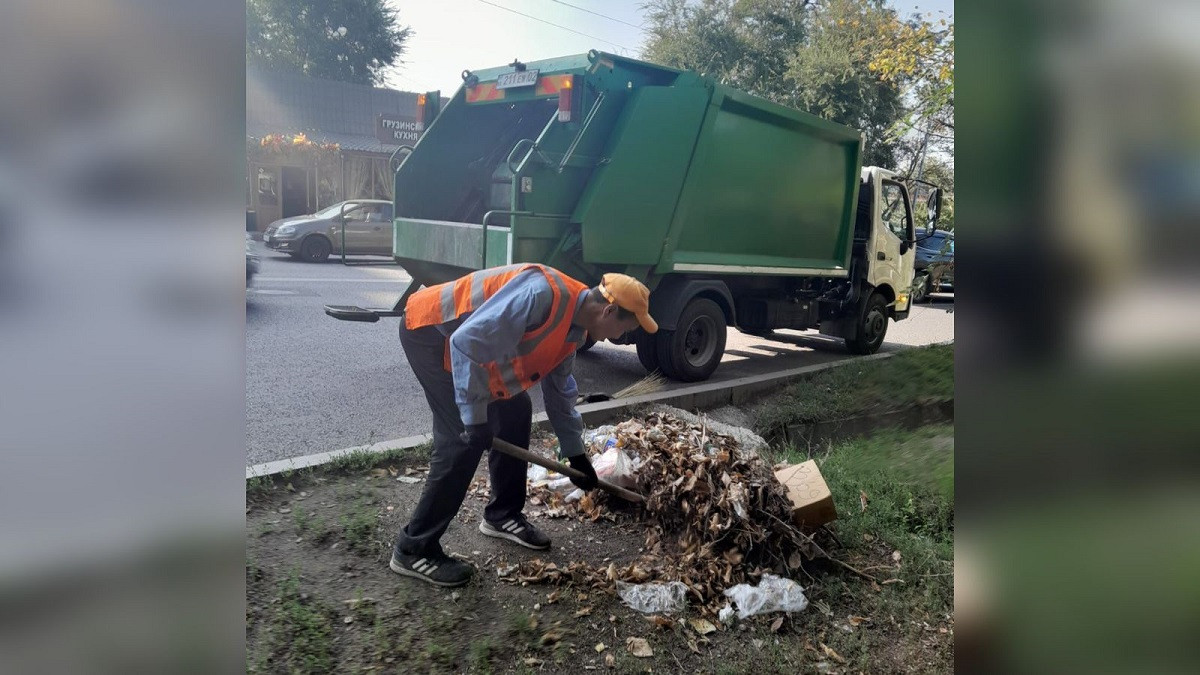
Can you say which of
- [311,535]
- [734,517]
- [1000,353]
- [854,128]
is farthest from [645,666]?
[854,128]

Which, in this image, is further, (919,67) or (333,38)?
(333,38)

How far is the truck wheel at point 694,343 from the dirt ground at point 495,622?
10.1 ft

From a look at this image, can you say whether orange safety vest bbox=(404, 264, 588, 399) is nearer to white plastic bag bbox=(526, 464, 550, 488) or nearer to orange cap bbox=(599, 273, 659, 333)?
orange cap bbox=(599, 273, 659, 333)

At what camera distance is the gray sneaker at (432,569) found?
304 centimetres

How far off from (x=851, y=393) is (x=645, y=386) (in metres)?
1.62

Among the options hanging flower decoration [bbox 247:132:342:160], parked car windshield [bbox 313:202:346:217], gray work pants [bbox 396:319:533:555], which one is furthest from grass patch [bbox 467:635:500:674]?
parked car windshield [bbox 313:202:346:217]

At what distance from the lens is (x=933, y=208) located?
8.30m

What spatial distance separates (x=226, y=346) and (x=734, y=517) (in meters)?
2.53

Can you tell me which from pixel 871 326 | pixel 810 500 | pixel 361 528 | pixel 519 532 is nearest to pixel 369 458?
pixel 361 528

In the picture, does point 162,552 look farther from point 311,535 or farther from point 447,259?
point 447,259

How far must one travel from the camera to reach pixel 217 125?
99cm

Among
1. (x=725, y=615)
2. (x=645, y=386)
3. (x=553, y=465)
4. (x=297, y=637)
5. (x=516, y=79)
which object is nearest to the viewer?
(x=297, y=637)

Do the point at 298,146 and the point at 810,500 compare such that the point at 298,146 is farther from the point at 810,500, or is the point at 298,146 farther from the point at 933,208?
the point at 810,500

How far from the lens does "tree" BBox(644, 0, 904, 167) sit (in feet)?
19.5
